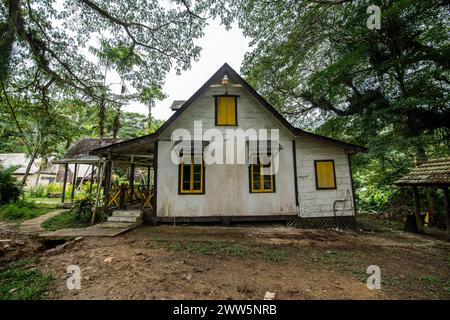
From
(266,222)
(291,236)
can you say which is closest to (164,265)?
(291,236)

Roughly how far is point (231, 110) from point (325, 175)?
16.3 ft

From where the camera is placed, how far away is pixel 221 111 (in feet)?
28.0

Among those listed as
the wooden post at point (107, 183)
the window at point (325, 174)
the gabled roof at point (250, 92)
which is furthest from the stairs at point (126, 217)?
the window at point (325, 174)

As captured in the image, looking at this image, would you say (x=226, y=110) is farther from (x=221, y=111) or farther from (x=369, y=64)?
(x=369, y=64)

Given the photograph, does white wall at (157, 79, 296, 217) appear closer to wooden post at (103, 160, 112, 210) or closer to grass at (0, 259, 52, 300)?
wooden post at (103, 160, 112, 210)

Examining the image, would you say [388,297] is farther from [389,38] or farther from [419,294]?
[389,38]

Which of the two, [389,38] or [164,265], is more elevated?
[389,38]

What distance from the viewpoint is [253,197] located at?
793 cm

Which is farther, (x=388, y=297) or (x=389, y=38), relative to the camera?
(x=389, y=38)

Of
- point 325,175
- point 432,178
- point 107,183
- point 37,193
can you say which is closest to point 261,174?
point 325,175

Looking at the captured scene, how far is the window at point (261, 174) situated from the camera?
800 cm

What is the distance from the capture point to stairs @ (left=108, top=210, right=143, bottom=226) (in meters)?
7.67

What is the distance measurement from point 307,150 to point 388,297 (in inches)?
236

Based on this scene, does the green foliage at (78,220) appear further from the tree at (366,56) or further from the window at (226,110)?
the tree at (366,56)
